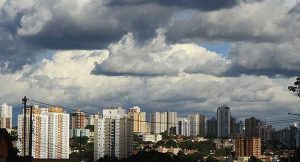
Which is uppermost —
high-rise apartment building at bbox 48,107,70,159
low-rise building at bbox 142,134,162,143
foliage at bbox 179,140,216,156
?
high-rise apartment building at bbox 48,107,70,159

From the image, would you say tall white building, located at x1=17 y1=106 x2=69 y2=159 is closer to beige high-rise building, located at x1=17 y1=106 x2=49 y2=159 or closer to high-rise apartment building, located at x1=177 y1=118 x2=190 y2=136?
beige high-rise building, located at x1=17 y1=106 x2=49 y2=159

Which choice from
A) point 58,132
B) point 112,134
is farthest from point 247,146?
point 58,132

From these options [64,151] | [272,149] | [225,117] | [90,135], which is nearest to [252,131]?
[225,117]

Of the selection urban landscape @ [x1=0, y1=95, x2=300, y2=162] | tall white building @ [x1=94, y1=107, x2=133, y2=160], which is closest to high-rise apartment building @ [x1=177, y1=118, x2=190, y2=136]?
urban landscape @ [x1=0, y1=95, x2=300, y2=162]

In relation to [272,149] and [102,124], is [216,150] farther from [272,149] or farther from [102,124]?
[102,124]

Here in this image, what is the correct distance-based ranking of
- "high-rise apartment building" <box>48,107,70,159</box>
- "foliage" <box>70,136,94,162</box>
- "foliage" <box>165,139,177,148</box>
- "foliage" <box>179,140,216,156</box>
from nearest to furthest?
"high-rise apartment building" <box>48,107,70,159</box>
"foliage" <box>70,136,94,162</box>
"foliage" <box>179,140,216,156</box>
"foliage" <box>165,139,177,148</box>

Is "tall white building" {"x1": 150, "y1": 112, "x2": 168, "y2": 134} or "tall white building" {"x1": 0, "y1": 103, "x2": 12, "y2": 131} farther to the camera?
"tall white building" {"x1": 150, "y1": 112, "x2": 168, "y2": 134}

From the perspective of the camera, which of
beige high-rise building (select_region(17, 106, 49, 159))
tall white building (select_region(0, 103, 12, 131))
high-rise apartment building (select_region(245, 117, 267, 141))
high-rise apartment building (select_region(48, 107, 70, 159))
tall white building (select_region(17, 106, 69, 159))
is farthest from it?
high-rise apartment building (select_region(245, 117, 267, 141))

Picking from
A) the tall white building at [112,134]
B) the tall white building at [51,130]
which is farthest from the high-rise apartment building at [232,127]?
the tall white building at [51,130]
